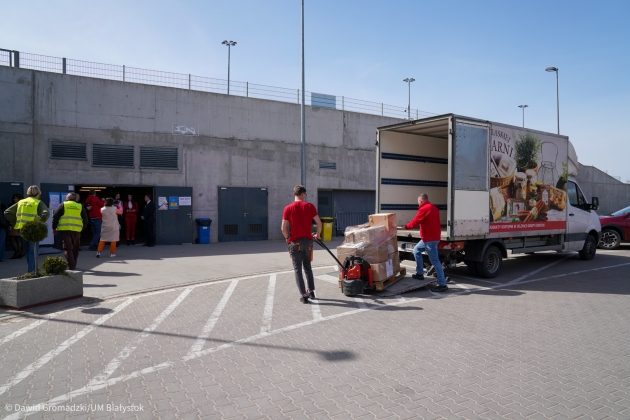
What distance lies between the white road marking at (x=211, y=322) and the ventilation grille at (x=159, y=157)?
29.0 feet

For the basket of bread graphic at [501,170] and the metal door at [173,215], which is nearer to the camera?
the basket of bread graphic at [501,170]

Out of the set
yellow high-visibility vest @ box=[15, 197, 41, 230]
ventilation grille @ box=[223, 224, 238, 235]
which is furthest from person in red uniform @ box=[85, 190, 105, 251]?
yellow high-visibility vest @ box=[15, 197, 41, 230]

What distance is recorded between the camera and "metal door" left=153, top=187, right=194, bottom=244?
16141 mm

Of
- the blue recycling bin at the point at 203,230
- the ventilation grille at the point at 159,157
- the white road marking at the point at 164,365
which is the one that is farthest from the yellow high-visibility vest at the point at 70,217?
the blue recycling bin at the point at 203,230

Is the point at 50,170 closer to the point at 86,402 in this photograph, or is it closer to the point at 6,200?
the point at 6,200

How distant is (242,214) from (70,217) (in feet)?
27.6

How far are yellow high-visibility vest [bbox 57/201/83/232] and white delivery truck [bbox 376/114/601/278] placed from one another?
6569 mm

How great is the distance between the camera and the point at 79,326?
240 inches

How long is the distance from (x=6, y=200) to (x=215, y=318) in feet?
35.5

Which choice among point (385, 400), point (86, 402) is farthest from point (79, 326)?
point (385, 400)

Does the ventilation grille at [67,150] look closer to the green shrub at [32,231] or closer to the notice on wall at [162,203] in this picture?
the notice on wall at [162,203]

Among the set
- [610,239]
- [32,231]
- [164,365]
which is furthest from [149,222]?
[610,239]

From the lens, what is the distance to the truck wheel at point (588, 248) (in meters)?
12.7

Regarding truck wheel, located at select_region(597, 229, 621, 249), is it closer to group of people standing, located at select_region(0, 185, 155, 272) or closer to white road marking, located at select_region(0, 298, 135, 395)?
group of people standing, located at select_region(0, 185, 155, 272)
